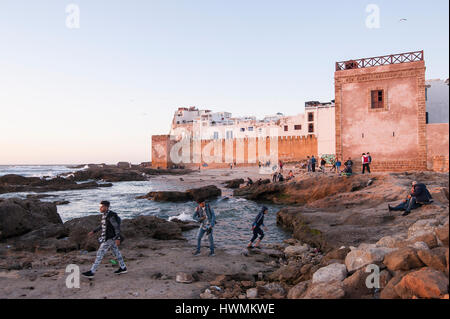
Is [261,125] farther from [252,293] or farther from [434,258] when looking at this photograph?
[434,258]

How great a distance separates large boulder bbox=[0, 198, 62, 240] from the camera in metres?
10.8

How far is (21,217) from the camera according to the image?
1130 centimetres

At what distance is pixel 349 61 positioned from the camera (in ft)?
74.1

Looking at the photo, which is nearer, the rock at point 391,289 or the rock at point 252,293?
the rock at point 391,289

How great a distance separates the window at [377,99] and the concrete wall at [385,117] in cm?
26

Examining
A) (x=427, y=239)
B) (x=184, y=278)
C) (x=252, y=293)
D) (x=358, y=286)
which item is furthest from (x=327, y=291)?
(x=184, y=278)

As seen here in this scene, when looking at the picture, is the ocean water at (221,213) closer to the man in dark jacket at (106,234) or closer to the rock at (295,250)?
the rock at (295,250)

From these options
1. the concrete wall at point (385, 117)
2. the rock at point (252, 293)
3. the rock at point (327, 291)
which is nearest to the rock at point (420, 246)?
the rock at point (327, 291)

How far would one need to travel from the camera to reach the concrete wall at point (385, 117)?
20594 millimetres

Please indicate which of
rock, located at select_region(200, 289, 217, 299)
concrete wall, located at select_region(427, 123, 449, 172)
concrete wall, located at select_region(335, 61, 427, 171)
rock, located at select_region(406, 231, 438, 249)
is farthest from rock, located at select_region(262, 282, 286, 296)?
concrete wall, located at select_region(427, 123, 449, 172)

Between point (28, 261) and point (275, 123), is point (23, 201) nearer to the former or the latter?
point (28, 261)

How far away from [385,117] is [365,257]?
19324 mm

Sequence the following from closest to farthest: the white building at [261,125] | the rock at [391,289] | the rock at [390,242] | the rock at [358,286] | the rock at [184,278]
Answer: the rock at [391,289] → the rock at [358,286] → the rock at [390,242] → the rock at [184,278] → the white building at [261,125]
